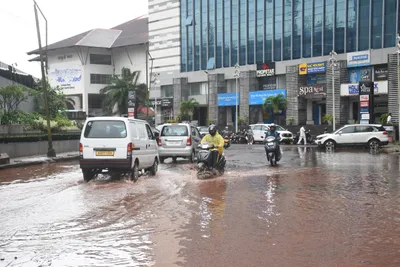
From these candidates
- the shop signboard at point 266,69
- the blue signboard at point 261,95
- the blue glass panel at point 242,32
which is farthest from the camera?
the blue glass panel at point 242,32

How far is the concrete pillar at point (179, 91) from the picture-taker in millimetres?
61656

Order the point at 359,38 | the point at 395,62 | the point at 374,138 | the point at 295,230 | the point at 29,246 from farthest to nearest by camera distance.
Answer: the point at 359,38, the point at 395,62, the point at 374,138, the point at 295,230, the point at 29,246

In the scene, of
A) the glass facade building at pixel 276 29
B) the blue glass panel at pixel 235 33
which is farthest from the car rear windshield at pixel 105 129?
the blue glass panel at pixel 235 33

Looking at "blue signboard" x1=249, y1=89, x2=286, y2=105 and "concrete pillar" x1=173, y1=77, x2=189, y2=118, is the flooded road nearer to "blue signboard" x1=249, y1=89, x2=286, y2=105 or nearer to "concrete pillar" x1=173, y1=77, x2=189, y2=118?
"blue signboard" x1=249, y1=89, x2=286, y2=105

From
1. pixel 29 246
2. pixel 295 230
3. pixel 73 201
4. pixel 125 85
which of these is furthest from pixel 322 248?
pixel 125 85

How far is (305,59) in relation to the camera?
49.6 m

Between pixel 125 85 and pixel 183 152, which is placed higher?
pixel 125 85

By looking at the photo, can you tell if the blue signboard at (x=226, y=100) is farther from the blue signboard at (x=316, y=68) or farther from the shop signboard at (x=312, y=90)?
the blue signboard at (x=316, y=68)

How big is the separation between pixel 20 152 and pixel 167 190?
14.6 metres

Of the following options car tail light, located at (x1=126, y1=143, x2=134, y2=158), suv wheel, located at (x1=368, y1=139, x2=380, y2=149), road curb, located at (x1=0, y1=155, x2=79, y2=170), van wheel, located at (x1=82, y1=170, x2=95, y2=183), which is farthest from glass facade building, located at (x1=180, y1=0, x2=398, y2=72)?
van wheel, located at (x1=82, y1=170, x2=95, y2=183)

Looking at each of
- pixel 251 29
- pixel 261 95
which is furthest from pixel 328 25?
pixel 261 95

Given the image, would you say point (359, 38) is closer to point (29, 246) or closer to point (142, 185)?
point (142, 185)

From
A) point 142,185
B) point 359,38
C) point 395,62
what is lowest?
point 142,185

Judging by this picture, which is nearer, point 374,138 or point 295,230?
point 295,230
